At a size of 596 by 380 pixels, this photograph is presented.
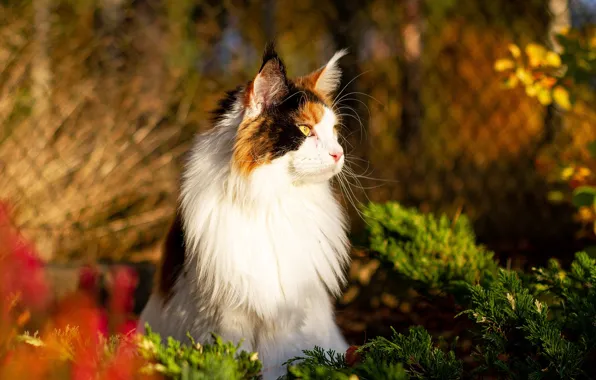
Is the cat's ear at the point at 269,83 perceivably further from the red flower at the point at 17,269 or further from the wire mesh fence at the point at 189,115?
the wire mesh fence at the point at 189,115

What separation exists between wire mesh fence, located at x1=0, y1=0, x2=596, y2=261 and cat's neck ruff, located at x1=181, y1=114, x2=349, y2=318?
1.30 m

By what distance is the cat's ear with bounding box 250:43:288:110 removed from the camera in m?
2.01

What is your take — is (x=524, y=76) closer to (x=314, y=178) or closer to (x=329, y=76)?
(x=329, y=76)

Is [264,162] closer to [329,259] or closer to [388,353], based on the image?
[329,259]

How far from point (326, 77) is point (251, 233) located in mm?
817

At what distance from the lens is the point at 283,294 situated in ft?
6.50

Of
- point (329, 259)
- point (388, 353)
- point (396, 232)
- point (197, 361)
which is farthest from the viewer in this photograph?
point (396, 232)

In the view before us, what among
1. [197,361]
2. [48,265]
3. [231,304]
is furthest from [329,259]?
[48,265]

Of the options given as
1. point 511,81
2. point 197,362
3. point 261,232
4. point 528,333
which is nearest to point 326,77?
point 261,232

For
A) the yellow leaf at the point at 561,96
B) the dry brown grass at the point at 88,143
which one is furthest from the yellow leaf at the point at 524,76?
the dry brown grass at the point at 88,143

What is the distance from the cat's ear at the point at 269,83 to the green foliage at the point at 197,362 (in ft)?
3.34

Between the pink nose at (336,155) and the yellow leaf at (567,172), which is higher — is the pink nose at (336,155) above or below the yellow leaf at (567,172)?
above

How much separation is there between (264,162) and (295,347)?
622 millimetres

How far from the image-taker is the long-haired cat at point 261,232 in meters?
1.96
